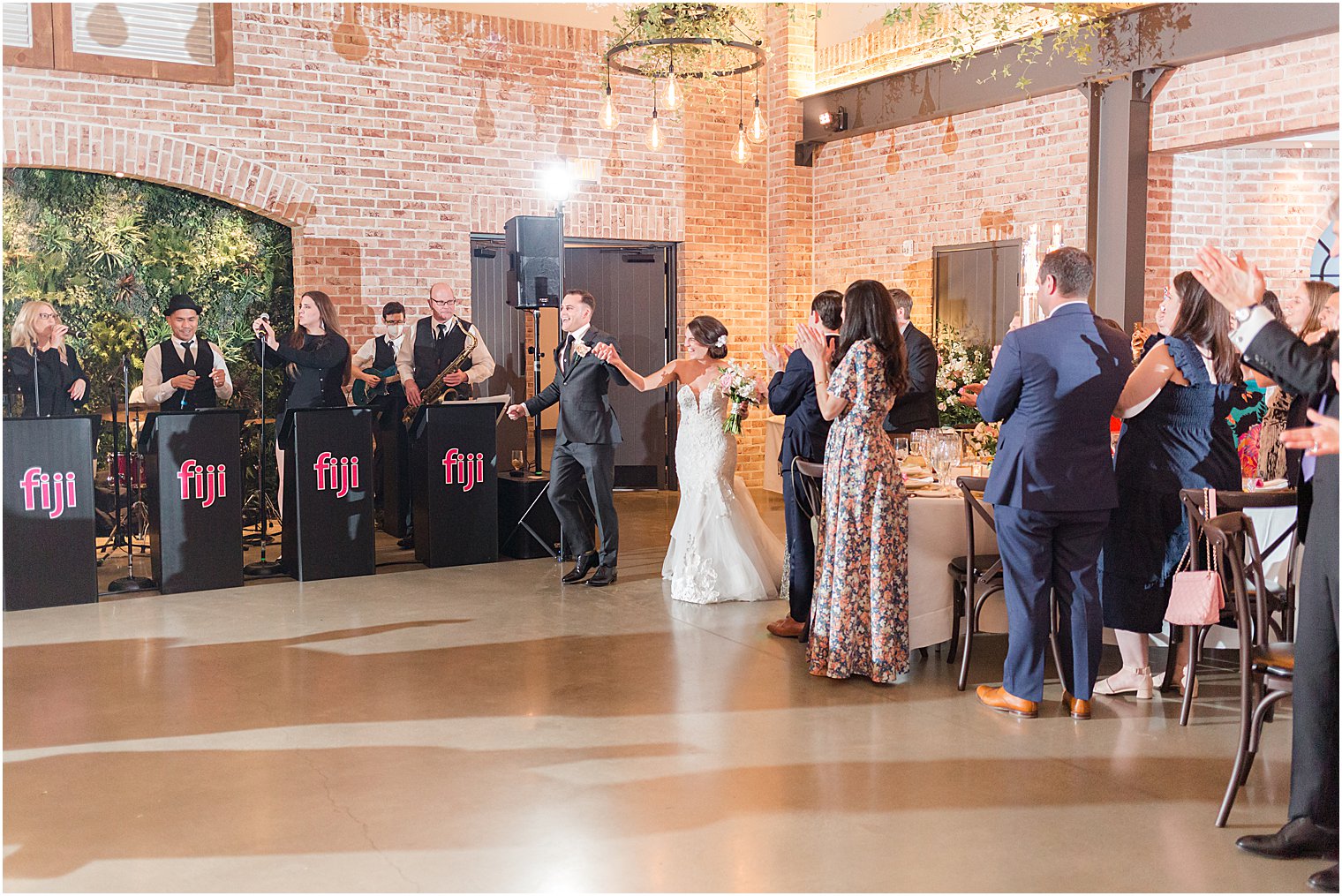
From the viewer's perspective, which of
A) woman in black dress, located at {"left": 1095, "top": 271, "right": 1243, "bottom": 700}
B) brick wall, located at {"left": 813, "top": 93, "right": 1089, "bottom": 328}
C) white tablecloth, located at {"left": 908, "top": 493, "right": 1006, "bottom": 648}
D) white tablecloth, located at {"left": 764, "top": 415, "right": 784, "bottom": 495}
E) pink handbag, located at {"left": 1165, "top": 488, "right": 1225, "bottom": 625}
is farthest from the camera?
white tablecloth, located at {"left": 764, "top": 415, "right": 784, "bottom": 495}

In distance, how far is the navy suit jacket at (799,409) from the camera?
550 cm

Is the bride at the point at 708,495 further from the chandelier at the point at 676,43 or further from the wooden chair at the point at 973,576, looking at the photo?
the chandelier at the point at 676,43

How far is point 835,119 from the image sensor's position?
10656 mm

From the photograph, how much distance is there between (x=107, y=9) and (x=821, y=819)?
802cm

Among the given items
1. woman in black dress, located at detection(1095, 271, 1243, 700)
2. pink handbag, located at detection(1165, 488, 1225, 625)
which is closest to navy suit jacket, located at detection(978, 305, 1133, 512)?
woman in black dress, located at detection(1095, 271, 1243, 700)

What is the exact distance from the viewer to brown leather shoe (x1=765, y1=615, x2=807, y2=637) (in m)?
5.82

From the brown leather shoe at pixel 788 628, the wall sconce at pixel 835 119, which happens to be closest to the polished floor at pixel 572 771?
the brown leather shoe at pixel 788 628

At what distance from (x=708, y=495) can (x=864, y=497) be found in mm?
1963

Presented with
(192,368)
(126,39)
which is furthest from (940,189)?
(126,39)

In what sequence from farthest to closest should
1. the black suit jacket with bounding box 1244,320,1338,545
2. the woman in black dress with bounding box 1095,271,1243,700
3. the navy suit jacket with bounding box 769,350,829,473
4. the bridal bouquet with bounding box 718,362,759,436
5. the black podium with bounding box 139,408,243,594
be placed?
the black podium with bounding box 139,408,243,594 → the bridal bouquet with bounding box 718,362,759,436 → the navy suit jacket with bounding box 769,350,829,473 → the woman in black dress with bounding box 1095,271,1243,700 → the black suit jacket with bounding box 1244,320,1338,545

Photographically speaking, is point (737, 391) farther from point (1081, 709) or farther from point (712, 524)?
point (1081, 709)

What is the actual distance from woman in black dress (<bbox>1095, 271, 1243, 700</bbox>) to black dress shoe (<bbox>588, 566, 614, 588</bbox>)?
3121 millimetres

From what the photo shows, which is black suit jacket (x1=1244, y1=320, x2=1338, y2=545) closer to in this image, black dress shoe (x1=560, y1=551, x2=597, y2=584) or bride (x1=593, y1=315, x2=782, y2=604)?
bride (x1=593, y1=315, x2=782, y2=604)

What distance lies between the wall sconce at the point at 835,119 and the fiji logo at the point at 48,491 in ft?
23.0
